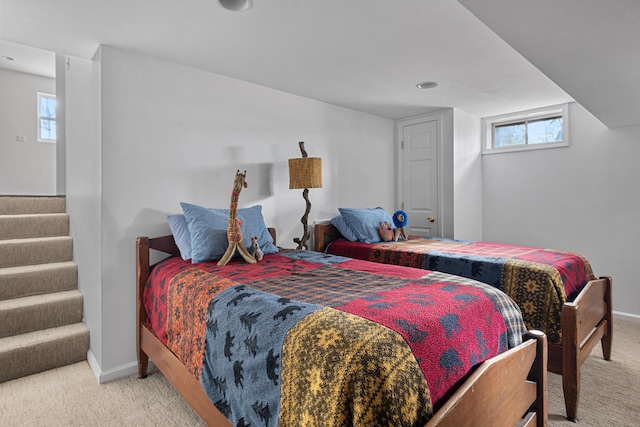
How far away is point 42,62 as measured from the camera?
16.5 feet

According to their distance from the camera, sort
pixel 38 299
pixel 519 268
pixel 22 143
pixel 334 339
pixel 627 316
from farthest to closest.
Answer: pixel 22 143, pixel 627 316, pixel 38 299, pixel 519 268, pixel 334 339

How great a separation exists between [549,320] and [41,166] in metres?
6.93

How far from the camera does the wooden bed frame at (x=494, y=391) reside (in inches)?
41.5

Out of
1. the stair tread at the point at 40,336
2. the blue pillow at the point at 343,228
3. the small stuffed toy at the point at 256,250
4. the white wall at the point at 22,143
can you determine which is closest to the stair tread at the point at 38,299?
the stair tread at the point at 40,336

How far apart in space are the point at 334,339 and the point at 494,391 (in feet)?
2.00

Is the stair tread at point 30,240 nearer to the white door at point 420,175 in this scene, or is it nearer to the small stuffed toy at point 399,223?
the small stuffed toy at point 399,223

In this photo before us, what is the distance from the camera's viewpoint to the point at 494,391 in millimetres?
1189

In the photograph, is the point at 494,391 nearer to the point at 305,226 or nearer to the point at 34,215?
the point at 305,226

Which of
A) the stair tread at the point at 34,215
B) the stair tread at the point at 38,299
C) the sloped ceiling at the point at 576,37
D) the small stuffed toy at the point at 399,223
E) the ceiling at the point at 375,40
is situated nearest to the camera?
the sloped ceiling at the point at 576,37

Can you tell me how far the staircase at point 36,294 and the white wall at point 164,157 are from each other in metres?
0.23

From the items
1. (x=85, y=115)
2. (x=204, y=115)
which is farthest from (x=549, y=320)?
(x=85, y=115)

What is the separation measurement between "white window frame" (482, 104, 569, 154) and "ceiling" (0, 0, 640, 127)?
536 mm

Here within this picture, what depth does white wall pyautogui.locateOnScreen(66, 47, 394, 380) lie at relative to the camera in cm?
236

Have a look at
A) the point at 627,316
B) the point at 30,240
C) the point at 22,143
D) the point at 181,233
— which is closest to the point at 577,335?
the point at 627,316
